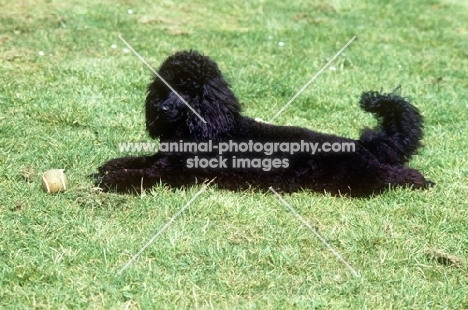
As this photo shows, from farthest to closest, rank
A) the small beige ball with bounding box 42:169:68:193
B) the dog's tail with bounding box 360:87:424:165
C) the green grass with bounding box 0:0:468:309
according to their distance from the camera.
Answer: the dog's tail with bounding box 360:87:424:165
the small beige ball with bounding box 42:169:68:193
the green grass with bounding box 0:0:468:309

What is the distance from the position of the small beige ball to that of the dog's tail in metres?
2.13

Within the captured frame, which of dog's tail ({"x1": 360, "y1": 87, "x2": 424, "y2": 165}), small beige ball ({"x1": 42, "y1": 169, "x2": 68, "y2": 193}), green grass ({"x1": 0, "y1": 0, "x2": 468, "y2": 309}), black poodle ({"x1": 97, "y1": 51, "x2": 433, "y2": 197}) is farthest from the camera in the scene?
dog's tail ({"x1": 360, "y1": 87, "x2": 424, "y2": 165})

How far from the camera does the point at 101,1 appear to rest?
9117mm

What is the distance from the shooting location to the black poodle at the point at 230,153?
4.04 metres

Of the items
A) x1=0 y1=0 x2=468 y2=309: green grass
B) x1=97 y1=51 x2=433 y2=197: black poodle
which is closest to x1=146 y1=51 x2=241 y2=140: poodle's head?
x1=97 y1=51 x2=433 y2=197: black poodle

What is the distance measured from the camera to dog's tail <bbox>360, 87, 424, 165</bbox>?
4.23 metres

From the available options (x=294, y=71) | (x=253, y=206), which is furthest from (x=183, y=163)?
(x=294, y=71)

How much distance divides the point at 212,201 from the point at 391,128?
4.76 ft

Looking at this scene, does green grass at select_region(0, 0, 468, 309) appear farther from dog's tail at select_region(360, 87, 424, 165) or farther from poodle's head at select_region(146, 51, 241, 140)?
poodle's head at select_region(146, 51, 241, 140)

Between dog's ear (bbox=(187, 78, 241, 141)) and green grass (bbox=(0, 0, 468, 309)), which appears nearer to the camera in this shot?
green grass (bbox=(0, 0, 468, 309))

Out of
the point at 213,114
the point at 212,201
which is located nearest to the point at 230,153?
the point at 213,114

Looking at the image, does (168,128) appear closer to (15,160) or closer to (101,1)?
(15,160)

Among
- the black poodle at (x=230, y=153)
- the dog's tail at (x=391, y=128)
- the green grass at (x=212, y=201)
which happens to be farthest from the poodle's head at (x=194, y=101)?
the dog's tail at (x=391, y=128)

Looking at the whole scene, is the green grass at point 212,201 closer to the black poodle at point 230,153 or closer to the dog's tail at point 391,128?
the black poodle at point 230,153
